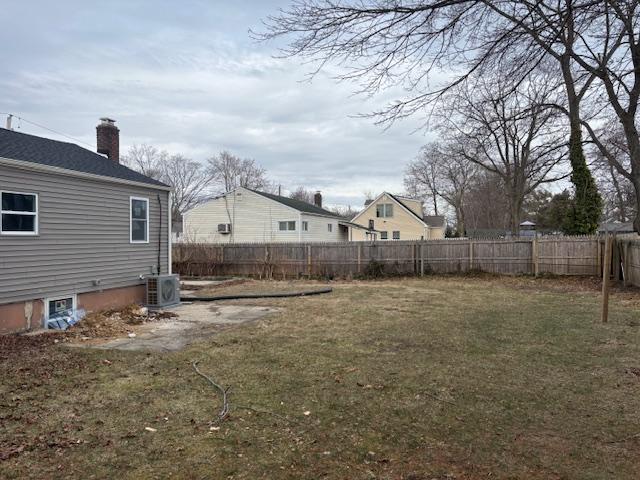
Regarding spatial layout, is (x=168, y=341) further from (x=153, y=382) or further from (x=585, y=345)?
(x=585, y=345)

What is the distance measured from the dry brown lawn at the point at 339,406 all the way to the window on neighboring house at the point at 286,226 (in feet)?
65.6

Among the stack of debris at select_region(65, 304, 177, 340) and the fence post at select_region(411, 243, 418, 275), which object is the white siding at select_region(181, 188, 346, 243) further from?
the stack of debris at select_region(65, 304, 177, 340)

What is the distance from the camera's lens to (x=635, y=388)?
192 inches

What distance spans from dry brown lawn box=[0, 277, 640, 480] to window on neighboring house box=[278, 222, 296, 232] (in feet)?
65.6

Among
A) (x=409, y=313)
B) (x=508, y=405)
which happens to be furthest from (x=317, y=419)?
(x=409, y=313)

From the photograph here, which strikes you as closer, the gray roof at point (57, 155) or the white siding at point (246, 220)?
the gray roof at point (57, 155)

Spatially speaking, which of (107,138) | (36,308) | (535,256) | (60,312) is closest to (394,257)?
(535,256)

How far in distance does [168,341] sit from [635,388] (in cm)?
623

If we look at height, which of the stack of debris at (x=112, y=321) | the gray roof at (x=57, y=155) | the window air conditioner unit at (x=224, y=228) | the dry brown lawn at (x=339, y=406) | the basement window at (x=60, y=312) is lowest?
the dry brown lawn at (x=339, y=406)

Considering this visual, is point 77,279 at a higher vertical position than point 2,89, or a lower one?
lower

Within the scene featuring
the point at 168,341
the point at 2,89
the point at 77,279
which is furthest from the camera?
the point at 2,89

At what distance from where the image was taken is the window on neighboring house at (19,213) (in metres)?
7.88

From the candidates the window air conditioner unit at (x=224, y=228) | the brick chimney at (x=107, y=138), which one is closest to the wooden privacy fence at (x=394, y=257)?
the window air conditioner unit at (x=224, y=228)

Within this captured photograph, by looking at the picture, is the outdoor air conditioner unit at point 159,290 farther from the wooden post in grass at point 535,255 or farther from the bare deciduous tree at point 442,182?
the bare deciduous tree at point 442,182
